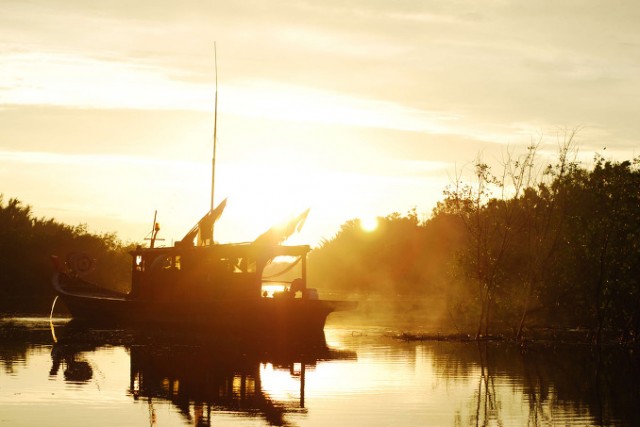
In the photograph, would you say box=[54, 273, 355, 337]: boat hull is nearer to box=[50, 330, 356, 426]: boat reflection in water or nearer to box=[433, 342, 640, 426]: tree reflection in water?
box=[50, 330, 356, 426]: boat reflection in water

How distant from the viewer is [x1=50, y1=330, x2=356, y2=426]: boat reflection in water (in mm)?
20734

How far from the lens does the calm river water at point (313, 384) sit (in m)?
19.4

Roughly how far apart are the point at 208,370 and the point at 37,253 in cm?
5764

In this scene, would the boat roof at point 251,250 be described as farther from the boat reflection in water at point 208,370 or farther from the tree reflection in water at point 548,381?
the tree reflection in water at point 548,381

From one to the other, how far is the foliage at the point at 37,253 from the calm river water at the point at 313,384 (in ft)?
131

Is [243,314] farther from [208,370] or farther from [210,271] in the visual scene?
[208,370]

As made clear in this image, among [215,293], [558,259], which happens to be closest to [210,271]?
[215,293]

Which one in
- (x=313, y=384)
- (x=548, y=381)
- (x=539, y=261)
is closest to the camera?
(x=313, y=384)

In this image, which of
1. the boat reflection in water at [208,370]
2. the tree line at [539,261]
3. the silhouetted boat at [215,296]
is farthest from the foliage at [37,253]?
the boat reflection in water at [208,370]

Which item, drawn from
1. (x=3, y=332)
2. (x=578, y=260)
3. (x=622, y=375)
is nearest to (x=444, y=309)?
(x=578, y=260)

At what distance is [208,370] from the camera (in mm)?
27453

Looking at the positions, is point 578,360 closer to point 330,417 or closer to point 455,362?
point 455,362


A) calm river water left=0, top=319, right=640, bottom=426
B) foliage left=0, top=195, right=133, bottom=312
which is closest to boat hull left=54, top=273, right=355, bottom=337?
calm river water left=0, top=319, right=640, bottom=426

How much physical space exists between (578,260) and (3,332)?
69.3ft
